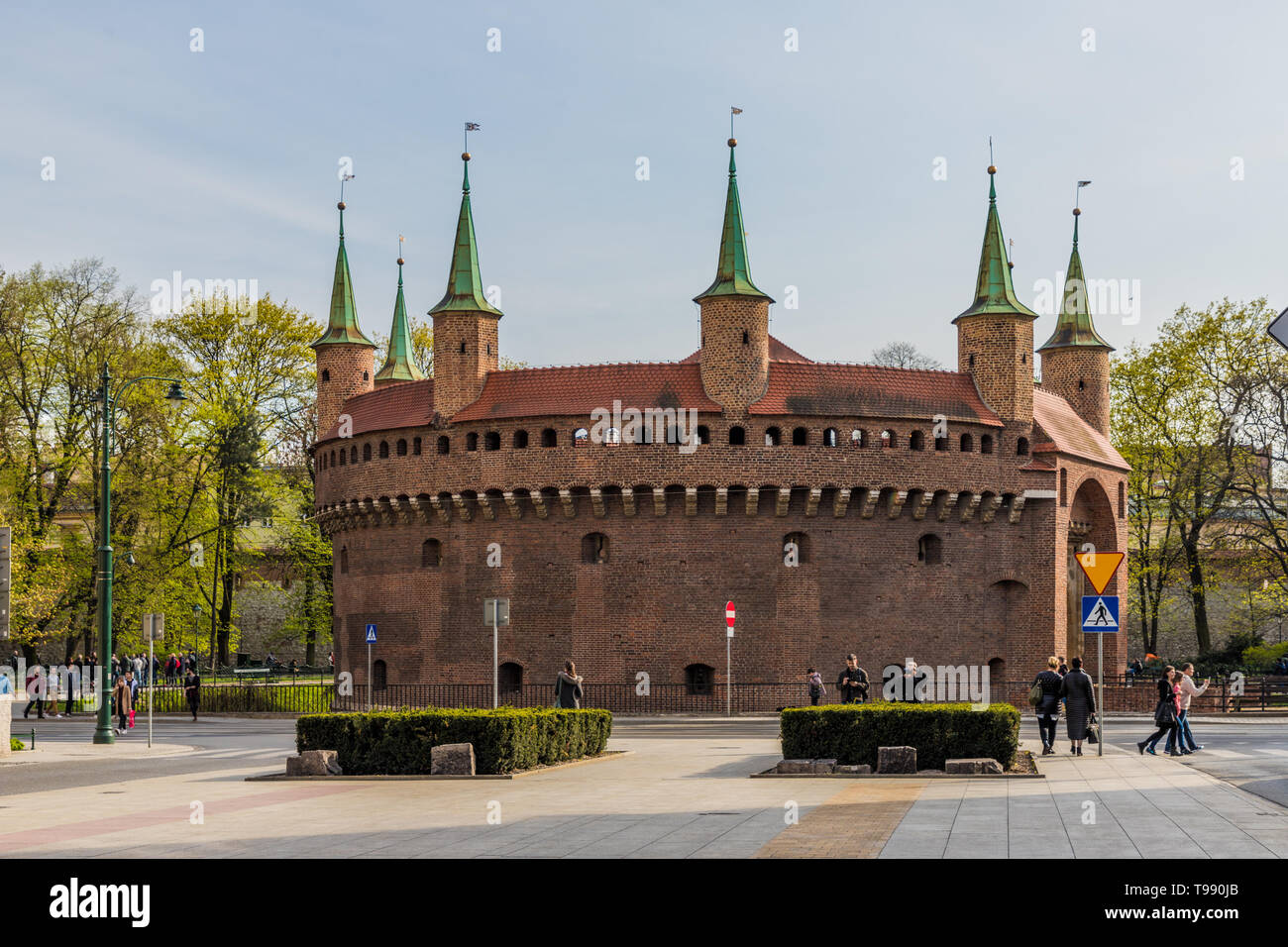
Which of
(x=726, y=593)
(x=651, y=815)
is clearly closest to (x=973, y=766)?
(x=651, y=815)

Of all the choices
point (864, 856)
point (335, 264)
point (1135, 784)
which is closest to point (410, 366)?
point (335, 264)

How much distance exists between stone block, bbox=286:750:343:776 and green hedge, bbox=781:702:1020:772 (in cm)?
652

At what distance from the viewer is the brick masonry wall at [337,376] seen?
5300 cm

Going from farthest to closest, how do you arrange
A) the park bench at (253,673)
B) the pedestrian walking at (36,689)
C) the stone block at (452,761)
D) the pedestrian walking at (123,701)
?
1. the park bench at (253,673)
2. the pedestrian walking at (36,689)
3. the pedestrian walking at (123,701)
4. the stone block at (452,761)

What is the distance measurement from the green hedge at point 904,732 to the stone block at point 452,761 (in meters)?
4.69

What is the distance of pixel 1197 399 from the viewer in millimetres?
59906

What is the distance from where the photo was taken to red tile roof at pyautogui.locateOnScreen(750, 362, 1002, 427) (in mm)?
45000

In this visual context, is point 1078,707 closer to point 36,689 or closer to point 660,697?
point 660,697

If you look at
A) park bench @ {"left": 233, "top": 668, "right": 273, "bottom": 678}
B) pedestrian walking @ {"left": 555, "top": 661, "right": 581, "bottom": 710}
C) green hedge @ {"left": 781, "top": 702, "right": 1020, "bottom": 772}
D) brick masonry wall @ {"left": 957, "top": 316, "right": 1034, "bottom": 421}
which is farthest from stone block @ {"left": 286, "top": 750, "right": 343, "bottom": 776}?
park bench @ {"left": 233, "top": 668, "right": 273, "bottom": 678}

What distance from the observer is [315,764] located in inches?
824

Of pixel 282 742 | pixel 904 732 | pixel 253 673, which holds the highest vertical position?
pixel 904 732

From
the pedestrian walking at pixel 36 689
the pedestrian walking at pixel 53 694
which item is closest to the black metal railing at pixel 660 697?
the pedestrian walking at pixel 53 694

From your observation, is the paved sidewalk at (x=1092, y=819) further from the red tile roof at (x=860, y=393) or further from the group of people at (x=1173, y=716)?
the red tile roof at (x=860, y=393)

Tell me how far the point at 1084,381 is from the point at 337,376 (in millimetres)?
27595
